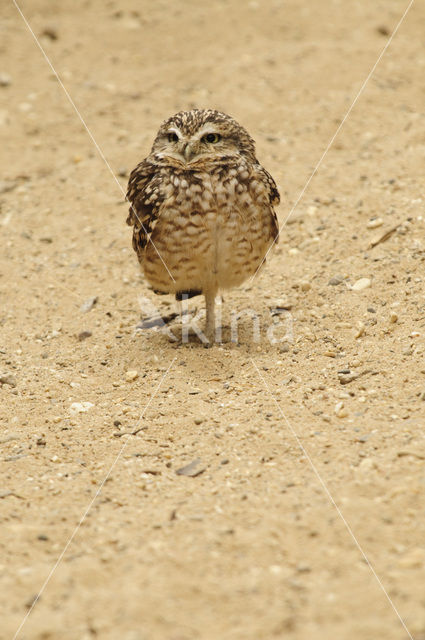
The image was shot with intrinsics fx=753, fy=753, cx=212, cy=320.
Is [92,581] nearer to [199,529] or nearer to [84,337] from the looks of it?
[199,529]

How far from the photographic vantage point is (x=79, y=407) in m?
4.43

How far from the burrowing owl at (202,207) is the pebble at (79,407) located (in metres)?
0.95

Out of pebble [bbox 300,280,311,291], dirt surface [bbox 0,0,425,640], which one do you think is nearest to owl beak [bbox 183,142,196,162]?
dirt surface [bbox 0,0,425,640]

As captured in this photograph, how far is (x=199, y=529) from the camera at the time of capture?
313 cm

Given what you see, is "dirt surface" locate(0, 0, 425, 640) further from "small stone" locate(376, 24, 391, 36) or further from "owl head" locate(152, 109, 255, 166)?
"owl head" locate(152, 109, 255, 166)

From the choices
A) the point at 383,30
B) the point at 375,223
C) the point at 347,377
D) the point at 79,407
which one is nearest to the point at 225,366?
the point at 347,377

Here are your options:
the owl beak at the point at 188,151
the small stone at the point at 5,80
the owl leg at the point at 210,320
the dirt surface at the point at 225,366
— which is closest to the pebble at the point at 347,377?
the dirt surface at the point at 225,366

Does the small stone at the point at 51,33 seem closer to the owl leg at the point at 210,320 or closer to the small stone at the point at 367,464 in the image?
the owl leg at the point at 210,320

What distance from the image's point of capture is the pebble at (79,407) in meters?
4.39

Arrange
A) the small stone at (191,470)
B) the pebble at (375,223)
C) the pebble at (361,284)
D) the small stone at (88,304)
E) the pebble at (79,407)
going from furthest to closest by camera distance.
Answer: the pebble at (375,223) < the small stone at (88,304) < the pebble at (361,284) < the pebble at (79,407) < the small stone at (191,470)

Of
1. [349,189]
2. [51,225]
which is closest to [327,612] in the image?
[349,189]

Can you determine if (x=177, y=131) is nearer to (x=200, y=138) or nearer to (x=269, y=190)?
(x=200, y=138)

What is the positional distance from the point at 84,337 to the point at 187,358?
0.88 m

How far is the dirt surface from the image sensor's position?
281 cm
